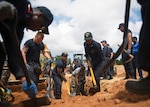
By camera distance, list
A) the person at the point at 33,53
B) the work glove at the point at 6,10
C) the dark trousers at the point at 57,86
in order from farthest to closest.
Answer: the dark trousers at the point at 57,86 < the person at the point at 33,53 < the work glove at the point at 6,10

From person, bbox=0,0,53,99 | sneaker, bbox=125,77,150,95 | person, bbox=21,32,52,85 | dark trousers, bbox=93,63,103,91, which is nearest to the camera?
sneaker, bbox=125,77,150,95

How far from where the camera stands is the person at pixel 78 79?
337 inches

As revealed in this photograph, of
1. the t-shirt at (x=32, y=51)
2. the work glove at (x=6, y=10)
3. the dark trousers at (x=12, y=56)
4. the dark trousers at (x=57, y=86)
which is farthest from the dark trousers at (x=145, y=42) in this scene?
the dark trousers at (x=57, y=86)

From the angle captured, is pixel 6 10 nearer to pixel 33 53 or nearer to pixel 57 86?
pixel 33 53

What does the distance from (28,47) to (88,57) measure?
6.31 feet

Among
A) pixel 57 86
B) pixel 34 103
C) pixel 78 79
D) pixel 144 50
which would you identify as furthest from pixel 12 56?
pixel 78 79

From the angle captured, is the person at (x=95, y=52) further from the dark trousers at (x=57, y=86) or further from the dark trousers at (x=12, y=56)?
the dark trousers at (x=12, y=56)

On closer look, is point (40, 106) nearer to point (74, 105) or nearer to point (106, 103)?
point (74, 105)

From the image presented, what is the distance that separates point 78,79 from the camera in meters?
8.67

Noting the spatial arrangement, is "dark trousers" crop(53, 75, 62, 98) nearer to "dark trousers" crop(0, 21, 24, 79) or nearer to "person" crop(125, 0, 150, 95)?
"dark trousers" crop(0, 21, 24, 79)

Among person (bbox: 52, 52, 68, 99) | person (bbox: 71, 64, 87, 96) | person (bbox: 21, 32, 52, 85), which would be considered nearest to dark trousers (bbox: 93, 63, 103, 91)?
person (bbox: 52, 52, 68, 99)

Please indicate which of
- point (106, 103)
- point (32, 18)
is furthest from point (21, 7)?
point (106, 103)

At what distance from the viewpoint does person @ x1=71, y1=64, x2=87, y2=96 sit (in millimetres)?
8555

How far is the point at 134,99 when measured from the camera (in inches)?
108
